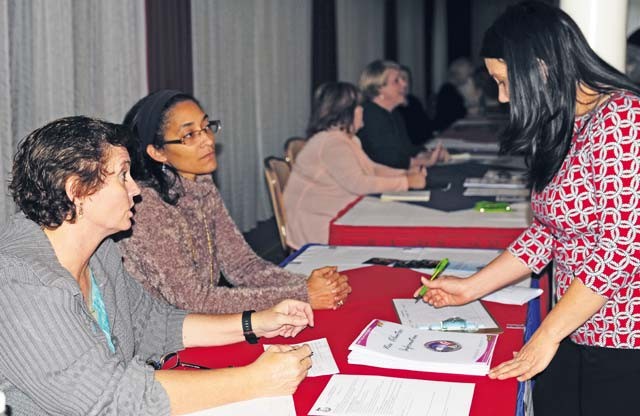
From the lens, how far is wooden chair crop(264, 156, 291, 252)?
167 inches

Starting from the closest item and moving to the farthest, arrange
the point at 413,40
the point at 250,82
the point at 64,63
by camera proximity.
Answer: the point at 64,63 < the point at 250,82 < the point at 413,40

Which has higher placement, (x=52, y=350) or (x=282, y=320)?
(x=52, y=350)

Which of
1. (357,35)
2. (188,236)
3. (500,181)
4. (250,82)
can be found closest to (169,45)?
(250,82)

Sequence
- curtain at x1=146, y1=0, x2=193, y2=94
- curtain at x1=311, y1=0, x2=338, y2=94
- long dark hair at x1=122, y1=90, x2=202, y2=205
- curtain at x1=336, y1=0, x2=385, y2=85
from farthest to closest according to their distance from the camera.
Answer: curtain at x1=336, y1=0, x2=385, y2=85 → curtain at x1=311, y1=0, x2=338, y2=94 → curtain at x1=146, y1=0, x2=193, y2=94 → long dark hair at x1=122, y1=90, x2=202, y2=205

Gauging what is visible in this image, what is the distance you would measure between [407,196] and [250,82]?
2.74m

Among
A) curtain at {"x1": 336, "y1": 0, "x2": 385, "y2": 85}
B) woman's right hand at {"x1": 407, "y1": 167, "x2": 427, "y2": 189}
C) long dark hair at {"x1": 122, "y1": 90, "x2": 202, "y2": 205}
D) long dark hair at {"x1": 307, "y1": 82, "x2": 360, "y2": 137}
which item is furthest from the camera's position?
curtain at {"x1": 336, "y1": 0, "x2": 385, "y2": 85}

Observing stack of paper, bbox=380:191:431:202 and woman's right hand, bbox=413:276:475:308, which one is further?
stack of paper, bbox=380:191:431:202

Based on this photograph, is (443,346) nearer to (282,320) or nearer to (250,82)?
(282,320)

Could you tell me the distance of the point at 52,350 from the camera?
1469 millimetres

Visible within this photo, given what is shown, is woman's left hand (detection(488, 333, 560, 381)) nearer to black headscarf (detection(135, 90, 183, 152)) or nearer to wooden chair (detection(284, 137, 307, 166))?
black headscarf (detection(135, 90, 183, 152))

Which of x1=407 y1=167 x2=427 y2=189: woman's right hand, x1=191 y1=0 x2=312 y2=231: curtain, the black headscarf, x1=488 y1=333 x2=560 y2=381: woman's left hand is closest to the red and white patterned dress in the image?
x1=488 y1=333 x2=560 y2=381: woman's left hand

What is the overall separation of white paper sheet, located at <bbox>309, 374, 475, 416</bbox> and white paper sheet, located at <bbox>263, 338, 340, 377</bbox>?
0.04 metres

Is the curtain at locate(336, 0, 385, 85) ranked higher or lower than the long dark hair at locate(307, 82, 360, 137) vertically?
higher

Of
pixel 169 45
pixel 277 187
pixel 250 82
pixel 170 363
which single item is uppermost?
pixel 169 45
